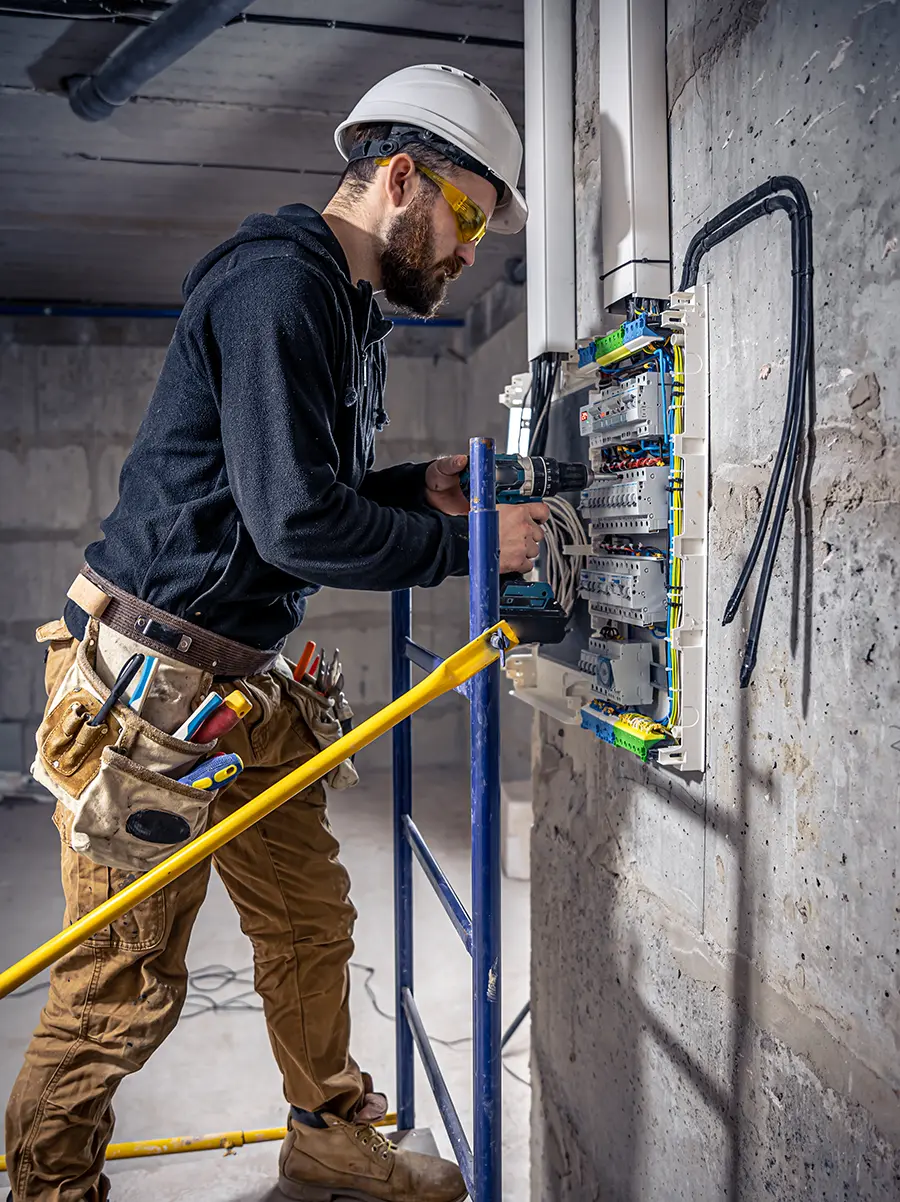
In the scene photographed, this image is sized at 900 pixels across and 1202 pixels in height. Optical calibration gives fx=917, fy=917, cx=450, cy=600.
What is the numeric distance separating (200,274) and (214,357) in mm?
138

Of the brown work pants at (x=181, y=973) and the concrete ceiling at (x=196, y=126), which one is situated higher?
the concrete ceiling at (x=196, y=126)

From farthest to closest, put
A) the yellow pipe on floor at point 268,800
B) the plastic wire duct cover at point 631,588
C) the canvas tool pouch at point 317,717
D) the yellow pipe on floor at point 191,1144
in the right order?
the yellow pipe on floor at point 191,1144 < the canvas tool pouch at point 317,717 < the plastic wire duct cover at point 631,588 < the yellow pipe on floor at point 268,800

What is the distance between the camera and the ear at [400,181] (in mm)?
1241

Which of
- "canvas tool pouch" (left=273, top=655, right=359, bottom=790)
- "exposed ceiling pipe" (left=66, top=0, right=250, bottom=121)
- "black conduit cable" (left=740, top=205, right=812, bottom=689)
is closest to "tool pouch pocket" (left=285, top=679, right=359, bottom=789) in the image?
"canvas tool pouch" (left=273, top=655, right=359, bottom=790)

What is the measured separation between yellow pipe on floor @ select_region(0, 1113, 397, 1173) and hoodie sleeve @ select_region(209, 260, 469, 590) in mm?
1272

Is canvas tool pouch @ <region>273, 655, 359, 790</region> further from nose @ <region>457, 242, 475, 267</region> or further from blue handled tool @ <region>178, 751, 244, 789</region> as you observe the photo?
nose @ <region>457, 242, 475, 267</region>

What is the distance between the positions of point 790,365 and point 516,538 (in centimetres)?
37

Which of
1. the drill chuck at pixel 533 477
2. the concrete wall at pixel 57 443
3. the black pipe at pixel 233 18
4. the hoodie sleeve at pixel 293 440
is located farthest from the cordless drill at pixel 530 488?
the concrete wall at pixel 57 443

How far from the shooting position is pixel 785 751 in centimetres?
100

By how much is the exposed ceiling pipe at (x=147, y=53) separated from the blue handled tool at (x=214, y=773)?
135 cm

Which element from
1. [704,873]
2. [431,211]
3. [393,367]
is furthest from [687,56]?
[393,367]

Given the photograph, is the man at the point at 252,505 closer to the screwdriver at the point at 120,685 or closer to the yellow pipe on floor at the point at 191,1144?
the screwdriver at the point at 120,685

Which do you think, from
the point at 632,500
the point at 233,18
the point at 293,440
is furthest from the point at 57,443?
the point at 632,500

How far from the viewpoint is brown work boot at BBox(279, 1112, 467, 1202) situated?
157 centimetres
